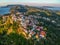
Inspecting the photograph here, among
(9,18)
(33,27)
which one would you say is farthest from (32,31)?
(9,18)

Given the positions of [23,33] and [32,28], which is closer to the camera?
[23,33]

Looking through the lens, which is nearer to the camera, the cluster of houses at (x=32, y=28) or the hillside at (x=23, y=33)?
the hillside at (x=23, y=33)

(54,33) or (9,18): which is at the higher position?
(9,18)

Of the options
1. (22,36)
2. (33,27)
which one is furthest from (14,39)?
(33,27)

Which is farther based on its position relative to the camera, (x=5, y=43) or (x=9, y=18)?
(x=9, y=18)

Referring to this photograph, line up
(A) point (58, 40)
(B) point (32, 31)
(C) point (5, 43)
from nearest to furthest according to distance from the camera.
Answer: (C) point (5, 43) < (B) point (32, 31) < (A) point (58, 40)

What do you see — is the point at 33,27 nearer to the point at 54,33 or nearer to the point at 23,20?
the point at 23,20

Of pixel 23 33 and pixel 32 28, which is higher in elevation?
pixel 32 28

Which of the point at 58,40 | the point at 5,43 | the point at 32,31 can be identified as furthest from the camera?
the point at 58,40

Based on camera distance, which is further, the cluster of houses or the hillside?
the cluster of houses

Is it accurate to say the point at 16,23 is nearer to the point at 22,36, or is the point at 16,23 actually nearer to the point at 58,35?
the point at 22,36
